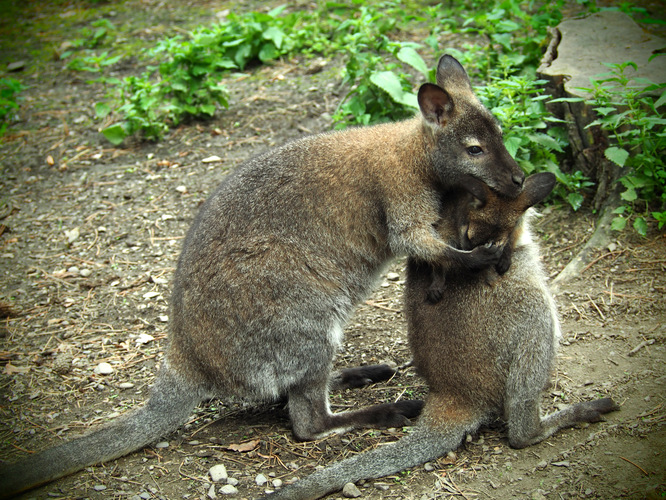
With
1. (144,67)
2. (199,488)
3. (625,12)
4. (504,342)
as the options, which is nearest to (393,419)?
(504,342)

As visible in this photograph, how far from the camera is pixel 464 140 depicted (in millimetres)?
4086

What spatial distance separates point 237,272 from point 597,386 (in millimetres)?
2502

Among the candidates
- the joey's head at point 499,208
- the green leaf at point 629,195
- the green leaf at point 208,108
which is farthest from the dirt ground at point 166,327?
the joey's head at point 499,208

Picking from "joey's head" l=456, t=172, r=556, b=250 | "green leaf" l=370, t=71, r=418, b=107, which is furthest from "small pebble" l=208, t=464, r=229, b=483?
"green leaf" l=370, t=71, r=418, b=107

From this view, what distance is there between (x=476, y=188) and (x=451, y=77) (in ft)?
3.24

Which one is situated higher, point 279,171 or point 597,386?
point 279,171

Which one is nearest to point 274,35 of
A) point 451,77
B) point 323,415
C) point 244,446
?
point 451,77

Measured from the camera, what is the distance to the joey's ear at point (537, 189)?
12.7ft

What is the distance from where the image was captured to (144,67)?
30.9ft

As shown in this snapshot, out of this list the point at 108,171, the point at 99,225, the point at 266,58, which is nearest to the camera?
the point at 99,225

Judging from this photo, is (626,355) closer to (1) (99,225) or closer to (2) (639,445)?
(2) (639,445)

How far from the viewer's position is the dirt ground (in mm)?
3701

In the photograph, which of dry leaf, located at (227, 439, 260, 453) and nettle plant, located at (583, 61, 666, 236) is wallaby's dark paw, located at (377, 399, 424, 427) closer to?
dry leaf, located at (227, 439, 260, 453)

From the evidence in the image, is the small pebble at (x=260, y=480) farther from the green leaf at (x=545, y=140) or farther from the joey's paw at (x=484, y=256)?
the green leaf at (x=545, y=140)
